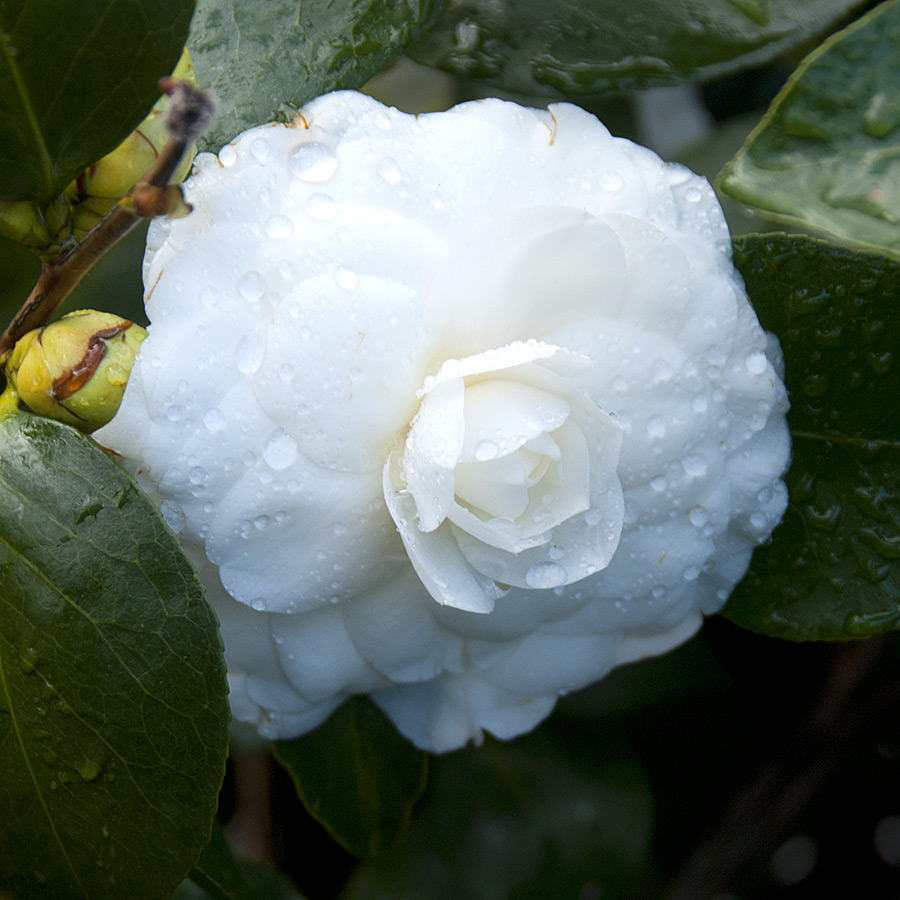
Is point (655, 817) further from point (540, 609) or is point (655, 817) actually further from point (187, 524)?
point (187, 524)

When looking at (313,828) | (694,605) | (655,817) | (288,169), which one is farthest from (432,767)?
(288,169)

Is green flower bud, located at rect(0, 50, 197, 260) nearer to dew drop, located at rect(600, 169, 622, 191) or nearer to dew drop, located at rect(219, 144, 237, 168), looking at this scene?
dew drop, located at rect(219, 144, 237, 168)

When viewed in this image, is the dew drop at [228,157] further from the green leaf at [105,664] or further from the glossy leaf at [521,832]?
the glossy leaf at [521,832]

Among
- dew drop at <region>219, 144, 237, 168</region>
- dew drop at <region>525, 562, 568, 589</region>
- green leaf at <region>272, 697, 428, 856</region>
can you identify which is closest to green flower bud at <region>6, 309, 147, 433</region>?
dew drop at <region>219, 144, 237, 168</region>

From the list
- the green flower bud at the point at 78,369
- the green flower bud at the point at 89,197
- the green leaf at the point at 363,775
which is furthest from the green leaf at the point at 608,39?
the green leaf at the point at 363,775

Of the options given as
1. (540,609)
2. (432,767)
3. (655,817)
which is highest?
(540,609)
